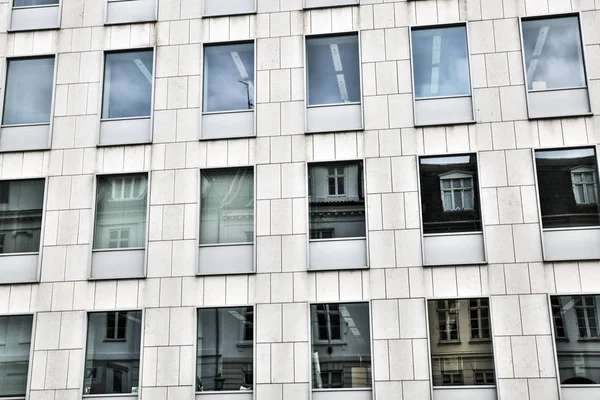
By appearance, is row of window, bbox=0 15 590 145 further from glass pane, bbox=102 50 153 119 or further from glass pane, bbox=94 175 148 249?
glass pane, bbox=94 175 148 249

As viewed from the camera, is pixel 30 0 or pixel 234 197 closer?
pixel 234 197

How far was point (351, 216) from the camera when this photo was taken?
1916cm

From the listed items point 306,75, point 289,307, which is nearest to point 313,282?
point 289,307

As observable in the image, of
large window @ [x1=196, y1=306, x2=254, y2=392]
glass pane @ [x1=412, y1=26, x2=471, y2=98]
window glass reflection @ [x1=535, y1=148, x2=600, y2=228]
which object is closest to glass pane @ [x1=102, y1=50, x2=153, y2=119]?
large window @ [x1=196, y1=306, x2=254, y2=392]

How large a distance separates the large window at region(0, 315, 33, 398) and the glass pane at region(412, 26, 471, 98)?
12.6 metres

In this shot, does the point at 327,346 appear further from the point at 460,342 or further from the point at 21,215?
the point at 21,215

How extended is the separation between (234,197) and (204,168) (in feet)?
3.85

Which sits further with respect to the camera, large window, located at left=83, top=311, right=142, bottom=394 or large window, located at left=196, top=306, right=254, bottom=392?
large window, located at left=83, top=311, right=142, bottom=394

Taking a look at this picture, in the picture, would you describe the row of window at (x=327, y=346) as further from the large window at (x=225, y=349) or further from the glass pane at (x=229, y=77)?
the glass pane at (x=229, y=77)

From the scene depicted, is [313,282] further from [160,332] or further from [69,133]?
[69,133]

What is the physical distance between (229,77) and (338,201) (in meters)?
5.06

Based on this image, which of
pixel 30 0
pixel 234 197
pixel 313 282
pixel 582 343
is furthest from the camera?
pixel 30 0

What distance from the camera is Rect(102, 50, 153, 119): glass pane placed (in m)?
20.9

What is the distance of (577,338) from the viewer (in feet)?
57.6
